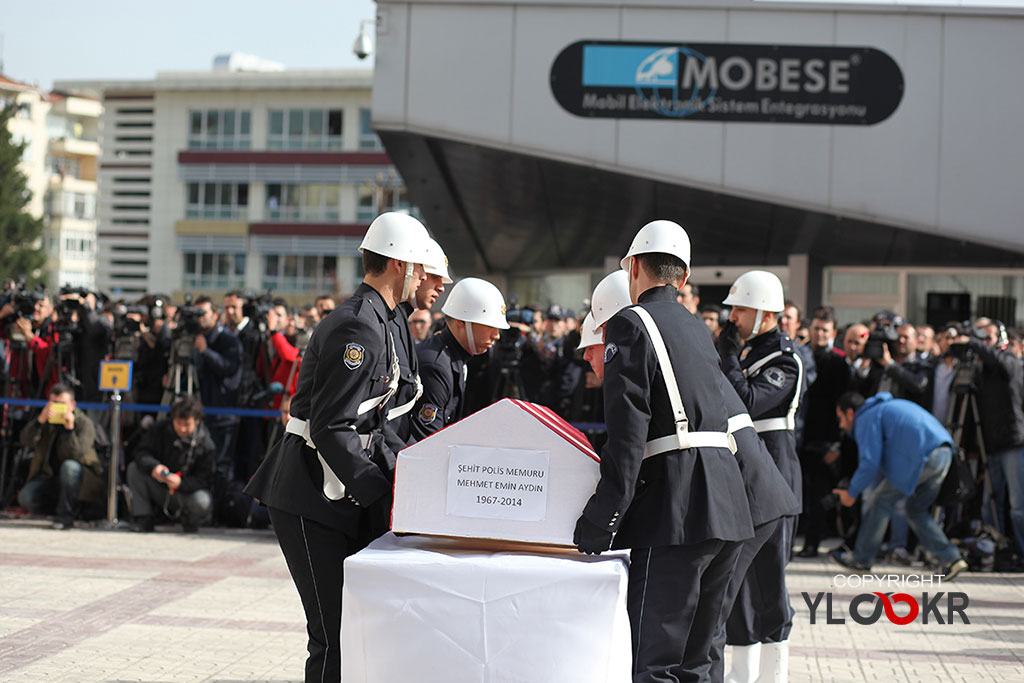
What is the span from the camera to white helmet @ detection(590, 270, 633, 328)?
17.0 ft

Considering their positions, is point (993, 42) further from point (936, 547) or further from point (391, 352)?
point (391, 352)

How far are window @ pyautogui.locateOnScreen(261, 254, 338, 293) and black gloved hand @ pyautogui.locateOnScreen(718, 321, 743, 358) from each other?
67.9 meters

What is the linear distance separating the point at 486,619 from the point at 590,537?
1.39 ft

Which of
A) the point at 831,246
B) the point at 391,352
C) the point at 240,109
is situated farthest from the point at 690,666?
the point at 240,109

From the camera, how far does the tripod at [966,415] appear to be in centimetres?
1044

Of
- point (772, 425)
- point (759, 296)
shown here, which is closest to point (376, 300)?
point (759, 296)

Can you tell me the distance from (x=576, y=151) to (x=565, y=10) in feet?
6.24

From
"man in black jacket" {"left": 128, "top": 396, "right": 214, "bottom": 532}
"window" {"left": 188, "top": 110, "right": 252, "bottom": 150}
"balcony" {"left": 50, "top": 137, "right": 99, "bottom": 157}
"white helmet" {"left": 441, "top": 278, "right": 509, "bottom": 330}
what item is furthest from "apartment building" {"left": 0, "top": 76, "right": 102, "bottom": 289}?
"white helmet" {"left": 441, "top": 278, "right": 509, "bottom": 330}

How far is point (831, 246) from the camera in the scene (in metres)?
18.9

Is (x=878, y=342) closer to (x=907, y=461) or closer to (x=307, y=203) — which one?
(x=907, y=461)

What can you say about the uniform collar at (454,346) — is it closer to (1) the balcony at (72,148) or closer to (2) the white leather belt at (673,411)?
(2) the white leather belt at (673,411)

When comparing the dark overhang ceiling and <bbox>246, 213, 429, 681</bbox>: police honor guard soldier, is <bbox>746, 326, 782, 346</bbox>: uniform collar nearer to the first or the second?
<bbox>246, 213, 429, 681</bbox>: police honor guard soldier

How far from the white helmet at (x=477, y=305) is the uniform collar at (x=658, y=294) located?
1859mm

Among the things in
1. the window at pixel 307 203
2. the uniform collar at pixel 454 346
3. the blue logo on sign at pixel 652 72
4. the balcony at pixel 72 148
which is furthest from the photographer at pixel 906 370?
the balcony at pixel 72 148
